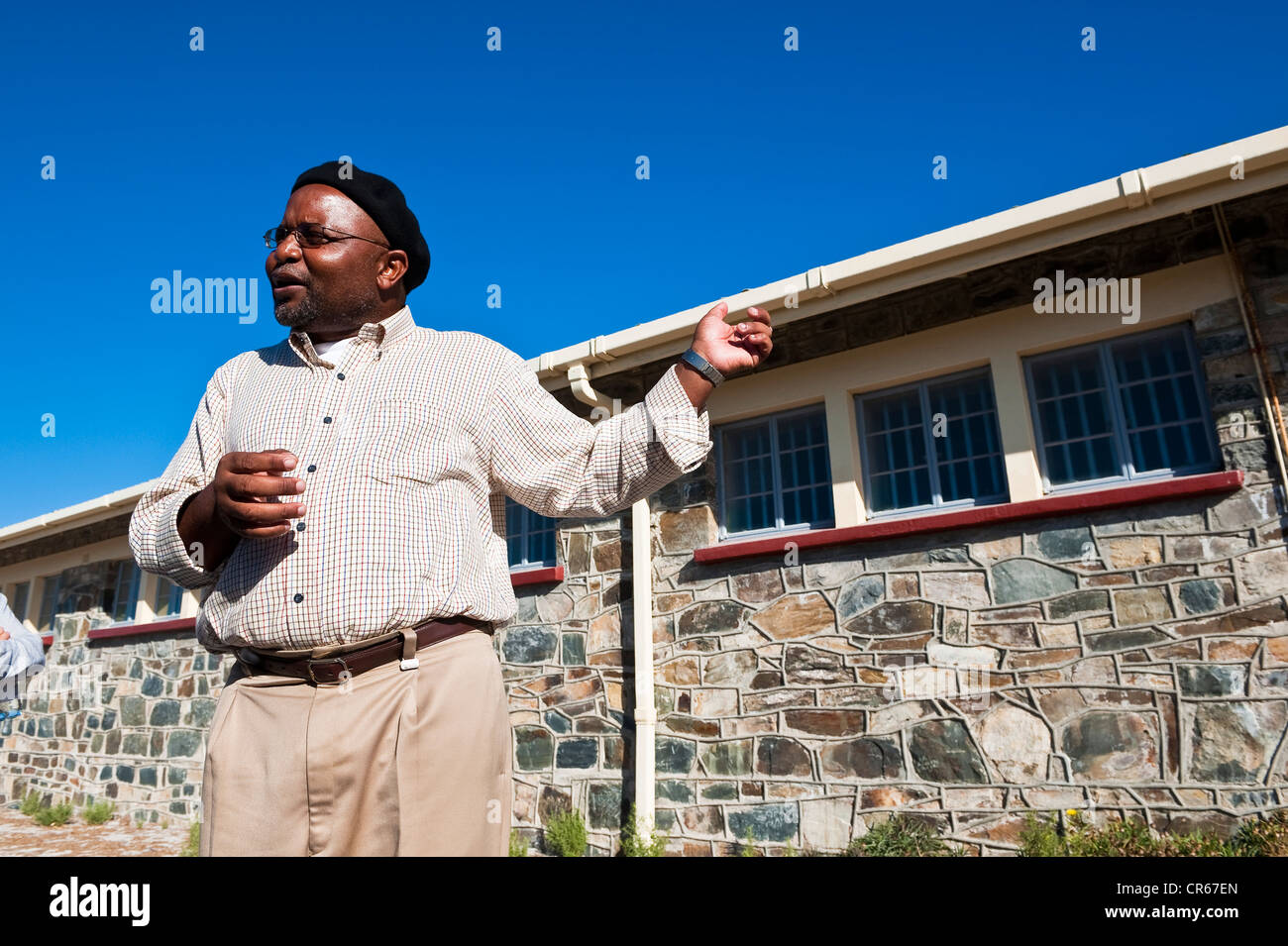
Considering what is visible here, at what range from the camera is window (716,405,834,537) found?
17.7 feet

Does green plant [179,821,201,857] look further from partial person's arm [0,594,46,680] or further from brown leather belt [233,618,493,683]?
brown leather belt [233,618,493,683]

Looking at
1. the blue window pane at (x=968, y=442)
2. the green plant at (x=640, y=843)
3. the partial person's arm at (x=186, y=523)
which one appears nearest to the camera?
the partial person's arm at (x=186, y=523)

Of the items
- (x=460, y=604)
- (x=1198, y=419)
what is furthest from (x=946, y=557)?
(x=460, y=604)

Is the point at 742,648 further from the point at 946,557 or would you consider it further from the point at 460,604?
the point at 460,604

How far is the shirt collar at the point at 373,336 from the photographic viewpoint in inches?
66.2

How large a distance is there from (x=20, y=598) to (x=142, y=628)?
3.80 m

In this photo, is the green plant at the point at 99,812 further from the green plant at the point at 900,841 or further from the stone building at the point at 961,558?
the green plant at the point at 900,841

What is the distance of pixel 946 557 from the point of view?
4707mm

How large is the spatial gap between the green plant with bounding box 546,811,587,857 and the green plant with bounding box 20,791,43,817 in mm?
7355

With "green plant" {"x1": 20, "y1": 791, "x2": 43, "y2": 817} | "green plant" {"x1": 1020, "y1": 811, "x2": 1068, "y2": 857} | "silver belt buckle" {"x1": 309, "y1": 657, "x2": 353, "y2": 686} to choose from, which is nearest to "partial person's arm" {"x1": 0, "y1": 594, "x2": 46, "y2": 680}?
"silver belt buckle" {"x1": 309, "y1": 657, "x2": 353, "y2": 686}

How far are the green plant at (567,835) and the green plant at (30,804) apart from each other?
24.1 ft

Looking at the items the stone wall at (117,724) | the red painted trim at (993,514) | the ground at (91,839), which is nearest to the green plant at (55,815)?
the ground at (91,839)

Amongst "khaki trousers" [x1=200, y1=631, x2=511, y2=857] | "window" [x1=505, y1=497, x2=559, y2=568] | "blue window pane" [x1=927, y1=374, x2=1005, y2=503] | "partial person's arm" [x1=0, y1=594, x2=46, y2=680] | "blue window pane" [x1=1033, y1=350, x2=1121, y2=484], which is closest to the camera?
"khaki trousers" [x1=200, y1=631, x2=511, y2=857]
